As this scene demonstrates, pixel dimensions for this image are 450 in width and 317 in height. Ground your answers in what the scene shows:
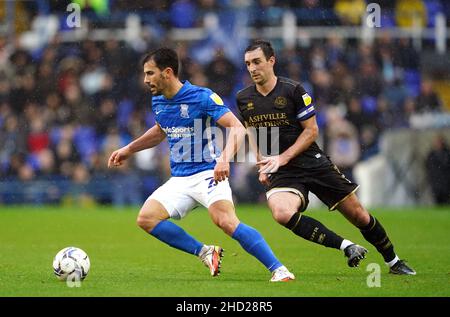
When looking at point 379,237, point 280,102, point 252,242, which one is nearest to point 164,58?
point 280,102

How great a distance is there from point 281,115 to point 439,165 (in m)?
12.5

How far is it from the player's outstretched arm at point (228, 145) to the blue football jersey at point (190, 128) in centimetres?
30

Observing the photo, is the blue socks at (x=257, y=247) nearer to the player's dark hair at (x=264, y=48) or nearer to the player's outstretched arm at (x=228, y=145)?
the player's outstretched arm at (x=228, y=145)

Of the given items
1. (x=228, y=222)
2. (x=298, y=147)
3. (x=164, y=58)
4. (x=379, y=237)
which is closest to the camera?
(x=228, y=222)

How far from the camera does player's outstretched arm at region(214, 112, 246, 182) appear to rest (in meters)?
8.51

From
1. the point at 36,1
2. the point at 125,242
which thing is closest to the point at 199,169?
the point at 125,242

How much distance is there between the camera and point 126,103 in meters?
23.0

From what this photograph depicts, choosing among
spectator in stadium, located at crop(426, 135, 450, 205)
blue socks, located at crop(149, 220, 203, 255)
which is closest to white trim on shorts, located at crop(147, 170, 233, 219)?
blue socks, located at crop(149, 220, 203, 255)

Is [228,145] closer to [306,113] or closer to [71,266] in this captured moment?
[306,113]

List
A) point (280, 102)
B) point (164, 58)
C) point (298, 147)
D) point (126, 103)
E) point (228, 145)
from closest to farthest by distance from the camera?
1. point (228, 145)
2. point (164, 58)
3. point (298, 147)
4. point (280, 102)
5. point (126, 103)

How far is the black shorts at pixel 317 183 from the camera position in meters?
9.56

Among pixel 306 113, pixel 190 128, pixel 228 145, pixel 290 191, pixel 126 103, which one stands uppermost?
pixel 306 113

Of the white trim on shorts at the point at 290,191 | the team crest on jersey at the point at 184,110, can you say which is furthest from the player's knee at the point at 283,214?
the team crest on jersey at the point at 184,110
